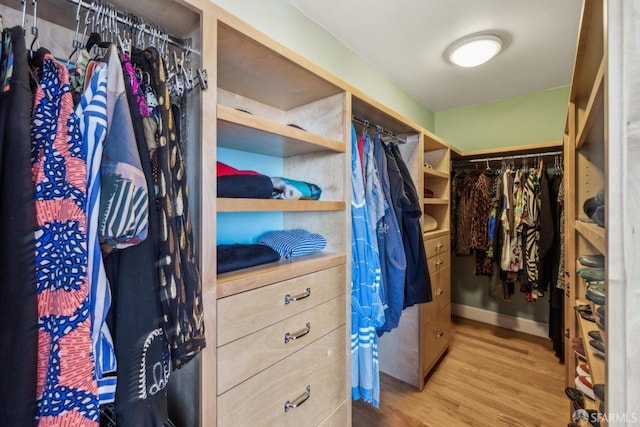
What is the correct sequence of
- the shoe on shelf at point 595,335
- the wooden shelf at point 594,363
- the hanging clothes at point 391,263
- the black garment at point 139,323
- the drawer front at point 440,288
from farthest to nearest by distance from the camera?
the drawer front at point 440,288, the hanging clothes at point 391,263, the shoe on shelf at point 595,335, the wooden shelf at point 594,363, the black garment at point 139,323

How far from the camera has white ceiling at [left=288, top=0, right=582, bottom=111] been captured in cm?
143

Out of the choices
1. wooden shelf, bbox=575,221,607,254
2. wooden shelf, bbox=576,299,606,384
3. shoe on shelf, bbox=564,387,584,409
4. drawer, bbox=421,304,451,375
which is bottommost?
drawer, bbox=421,304,451,375

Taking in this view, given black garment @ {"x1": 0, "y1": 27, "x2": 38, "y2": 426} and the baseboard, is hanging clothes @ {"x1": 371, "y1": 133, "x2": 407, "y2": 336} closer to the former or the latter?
black garment @ {"x1": 0, "y1": 27, "x2": 38, "y2": 426}

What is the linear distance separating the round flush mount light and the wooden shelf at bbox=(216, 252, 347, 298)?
5.28 feet

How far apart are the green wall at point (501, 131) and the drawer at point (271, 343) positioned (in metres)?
2.45

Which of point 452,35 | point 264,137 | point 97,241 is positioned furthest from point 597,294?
point 452,35

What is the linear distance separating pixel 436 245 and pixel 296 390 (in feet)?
4.78

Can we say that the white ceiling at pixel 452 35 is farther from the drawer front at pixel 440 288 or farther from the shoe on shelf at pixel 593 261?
the drawer front at pixel 440 288

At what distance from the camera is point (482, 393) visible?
1762 mm

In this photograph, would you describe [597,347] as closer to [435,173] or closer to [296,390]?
[296,390]

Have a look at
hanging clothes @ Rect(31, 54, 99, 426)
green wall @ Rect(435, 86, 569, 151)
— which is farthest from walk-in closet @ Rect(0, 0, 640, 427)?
green wall @ Rect(435, 86, 569, 151)

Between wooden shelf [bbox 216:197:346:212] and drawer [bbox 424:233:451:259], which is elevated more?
wooden shelf [bbox 216:197:346:212]

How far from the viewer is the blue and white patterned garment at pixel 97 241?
0.48 m

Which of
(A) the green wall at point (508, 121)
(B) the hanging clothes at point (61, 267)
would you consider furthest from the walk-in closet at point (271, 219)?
(A) the green wall at point (508, 121)
